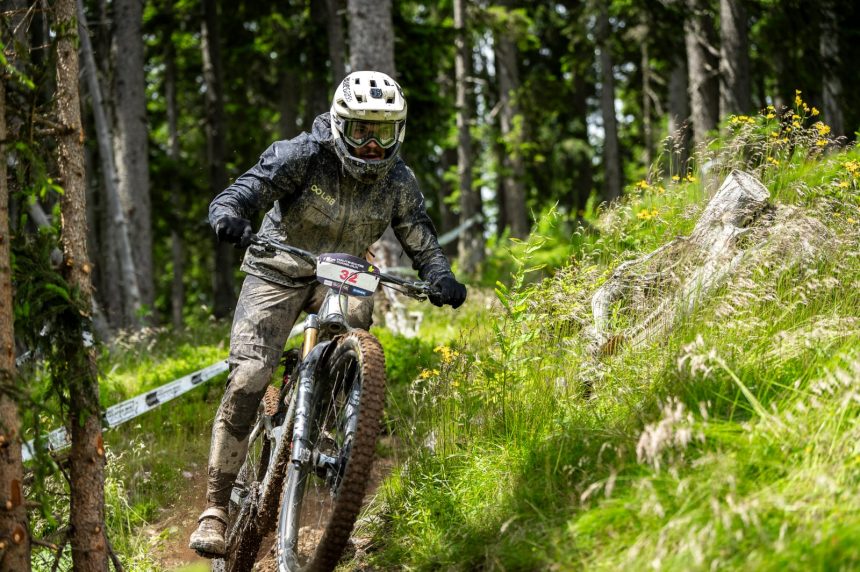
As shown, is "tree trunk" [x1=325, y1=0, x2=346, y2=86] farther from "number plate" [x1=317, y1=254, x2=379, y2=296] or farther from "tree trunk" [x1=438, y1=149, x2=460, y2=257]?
"tree trunk" [x1=438, y1=149, x2=460, y2=257]

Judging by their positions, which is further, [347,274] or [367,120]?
[367,120]

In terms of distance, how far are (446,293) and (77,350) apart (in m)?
1.89

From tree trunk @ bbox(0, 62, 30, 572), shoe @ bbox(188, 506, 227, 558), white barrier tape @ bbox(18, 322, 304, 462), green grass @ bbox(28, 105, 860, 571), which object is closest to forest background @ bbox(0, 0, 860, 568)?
tree trunk @ bbox(0, 62, 30, 572)

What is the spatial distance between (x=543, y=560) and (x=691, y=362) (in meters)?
1.10

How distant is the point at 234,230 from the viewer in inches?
188

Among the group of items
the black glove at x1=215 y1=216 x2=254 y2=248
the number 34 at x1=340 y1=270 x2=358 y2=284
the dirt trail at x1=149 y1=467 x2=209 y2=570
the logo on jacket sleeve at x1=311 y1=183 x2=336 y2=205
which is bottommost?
the dirt trail at x1=149 y1=467 x2=209 y2=570

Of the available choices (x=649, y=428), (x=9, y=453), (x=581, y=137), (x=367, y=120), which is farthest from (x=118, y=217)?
(x=581, y=137)

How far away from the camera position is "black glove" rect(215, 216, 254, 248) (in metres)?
4.78

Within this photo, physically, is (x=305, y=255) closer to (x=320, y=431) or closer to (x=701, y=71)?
(x=320, y=431)

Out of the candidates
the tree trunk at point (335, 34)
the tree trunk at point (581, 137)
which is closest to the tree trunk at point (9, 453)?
the tree trunk at point (335, 34)

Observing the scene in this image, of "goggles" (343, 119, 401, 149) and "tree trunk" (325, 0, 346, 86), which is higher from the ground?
"tree trunk" (325, 0, 346, 86)

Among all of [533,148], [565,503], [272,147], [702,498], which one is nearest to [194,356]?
[272,147]

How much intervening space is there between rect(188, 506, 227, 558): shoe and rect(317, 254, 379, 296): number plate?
62.3 inches

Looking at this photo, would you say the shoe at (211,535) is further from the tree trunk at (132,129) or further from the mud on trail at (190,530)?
the tree trunk at (132,129)
